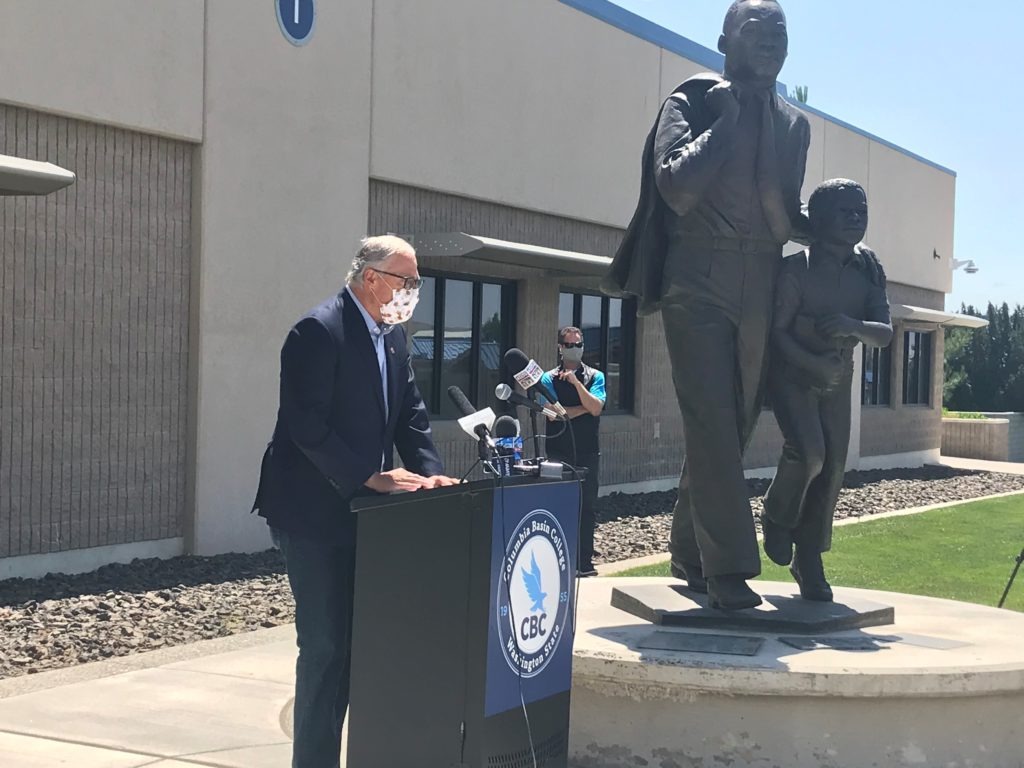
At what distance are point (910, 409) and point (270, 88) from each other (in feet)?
62.9

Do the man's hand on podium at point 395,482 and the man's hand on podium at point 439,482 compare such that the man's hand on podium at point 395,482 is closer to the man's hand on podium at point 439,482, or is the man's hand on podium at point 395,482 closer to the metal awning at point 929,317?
the man's hand on podium at point 439,482

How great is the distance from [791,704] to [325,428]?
2.18 m

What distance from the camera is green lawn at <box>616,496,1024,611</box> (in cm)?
1039

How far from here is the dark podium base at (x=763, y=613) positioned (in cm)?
564

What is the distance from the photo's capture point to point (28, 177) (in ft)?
27.7

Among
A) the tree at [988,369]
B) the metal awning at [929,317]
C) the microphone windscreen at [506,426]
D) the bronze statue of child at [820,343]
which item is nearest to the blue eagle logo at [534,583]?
the microphone windscreen at [506,426]

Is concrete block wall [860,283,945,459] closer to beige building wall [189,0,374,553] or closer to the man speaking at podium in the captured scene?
beige building wall [189,0,374,553]

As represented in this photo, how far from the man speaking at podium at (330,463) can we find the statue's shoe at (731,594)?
1.96 meters

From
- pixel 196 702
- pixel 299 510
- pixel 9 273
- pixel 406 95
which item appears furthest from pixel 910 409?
pixel 299 510

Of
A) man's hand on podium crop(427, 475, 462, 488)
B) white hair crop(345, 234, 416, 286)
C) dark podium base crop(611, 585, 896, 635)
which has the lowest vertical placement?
dark podium base crop(611, 585, 896, 635)

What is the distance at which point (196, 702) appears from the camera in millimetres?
6332

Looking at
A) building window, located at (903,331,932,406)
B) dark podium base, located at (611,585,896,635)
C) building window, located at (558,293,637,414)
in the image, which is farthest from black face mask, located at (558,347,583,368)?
building window, located at (903,331,932,406)

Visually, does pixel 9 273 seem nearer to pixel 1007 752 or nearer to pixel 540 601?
pixel 540 601

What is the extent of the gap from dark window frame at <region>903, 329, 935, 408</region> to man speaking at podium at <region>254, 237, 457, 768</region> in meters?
24.8
